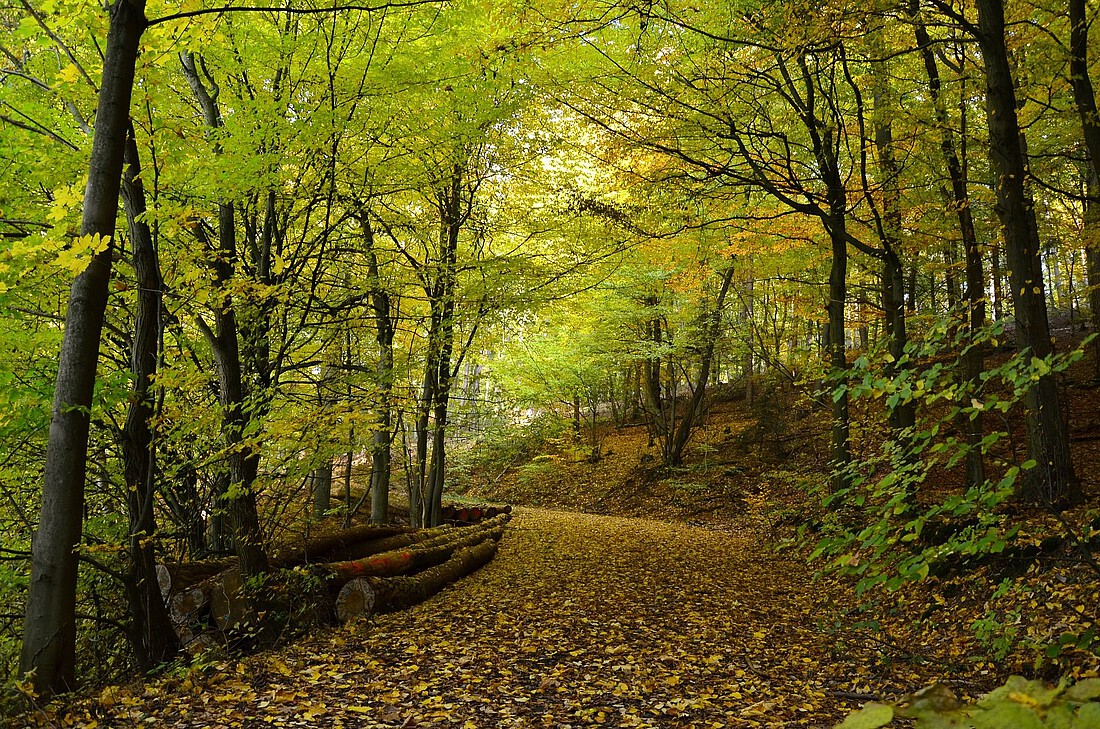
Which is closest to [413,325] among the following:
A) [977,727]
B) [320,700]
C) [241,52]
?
[241,52]

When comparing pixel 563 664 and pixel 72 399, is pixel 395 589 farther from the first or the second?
pixel 72 399

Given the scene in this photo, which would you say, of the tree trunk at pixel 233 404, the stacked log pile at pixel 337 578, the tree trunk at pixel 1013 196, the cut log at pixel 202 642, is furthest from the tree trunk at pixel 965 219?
the cut log at pixel 202 642

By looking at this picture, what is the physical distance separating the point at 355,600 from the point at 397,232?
21.8 ft

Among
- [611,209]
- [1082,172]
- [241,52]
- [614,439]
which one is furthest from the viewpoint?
[614,439]

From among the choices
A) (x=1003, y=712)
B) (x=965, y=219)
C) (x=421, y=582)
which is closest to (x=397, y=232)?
(x=421, y=582)

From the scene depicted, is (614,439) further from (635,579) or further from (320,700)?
(320,700)

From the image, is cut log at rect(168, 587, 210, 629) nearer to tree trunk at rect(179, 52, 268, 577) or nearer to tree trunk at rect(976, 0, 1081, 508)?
tree trunk at rect(179, 52, 268, 577)

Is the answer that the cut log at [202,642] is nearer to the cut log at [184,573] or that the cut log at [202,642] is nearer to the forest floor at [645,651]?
the forest floor at [645,651]

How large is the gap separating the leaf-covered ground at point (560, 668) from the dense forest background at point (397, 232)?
2.97 feet

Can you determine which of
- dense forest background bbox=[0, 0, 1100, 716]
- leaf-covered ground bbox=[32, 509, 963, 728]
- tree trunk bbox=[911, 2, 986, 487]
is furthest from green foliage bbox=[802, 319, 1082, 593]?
tree trunk bbox=[911, 2, 986, 487]

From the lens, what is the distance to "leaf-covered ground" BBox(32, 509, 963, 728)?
3973mm

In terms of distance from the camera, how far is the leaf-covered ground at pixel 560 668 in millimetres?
3973

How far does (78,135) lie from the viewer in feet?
19.0

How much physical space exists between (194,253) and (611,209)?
6.37 metres
